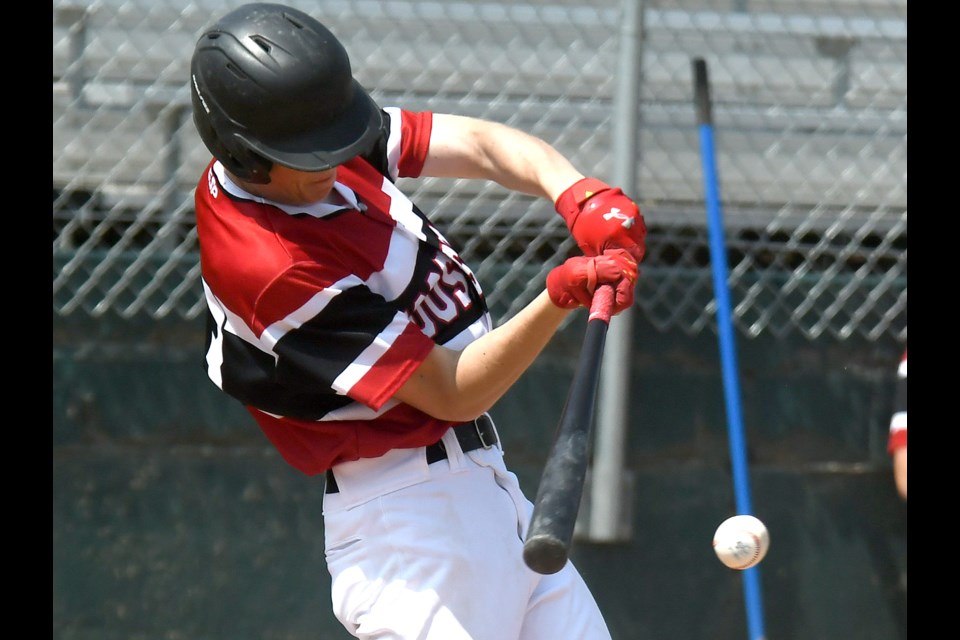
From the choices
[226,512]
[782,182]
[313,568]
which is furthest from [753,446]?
[226,512]

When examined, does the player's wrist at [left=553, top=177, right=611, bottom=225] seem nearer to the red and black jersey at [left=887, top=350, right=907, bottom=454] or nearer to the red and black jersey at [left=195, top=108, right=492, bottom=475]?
the red and black jersey at [left=195, top=108, right=492, bottom=475]

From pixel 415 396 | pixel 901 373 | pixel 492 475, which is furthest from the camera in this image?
pixel 901 373

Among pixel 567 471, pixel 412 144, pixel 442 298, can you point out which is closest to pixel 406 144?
pixel 412 144

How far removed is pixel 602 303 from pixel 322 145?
0.50 meters

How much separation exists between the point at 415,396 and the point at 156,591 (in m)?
1.77

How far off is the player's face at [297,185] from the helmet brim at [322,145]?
4cm

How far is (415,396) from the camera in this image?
→ 1.99 metres

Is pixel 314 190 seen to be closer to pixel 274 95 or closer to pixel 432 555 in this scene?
pixel 274 95

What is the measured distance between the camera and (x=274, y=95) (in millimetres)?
1885

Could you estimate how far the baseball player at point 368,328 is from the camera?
1.92 meters

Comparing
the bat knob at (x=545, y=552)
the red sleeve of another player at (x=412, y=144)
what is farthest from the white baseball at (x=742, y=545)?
the bat knob at (x=545, y=552)

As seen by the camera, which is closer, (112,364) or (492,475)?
(492,475)

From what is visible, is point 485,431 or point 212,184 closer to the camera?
point 212,184

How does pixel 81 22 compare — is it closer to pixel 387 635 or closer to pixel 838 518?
pixel 387 635
